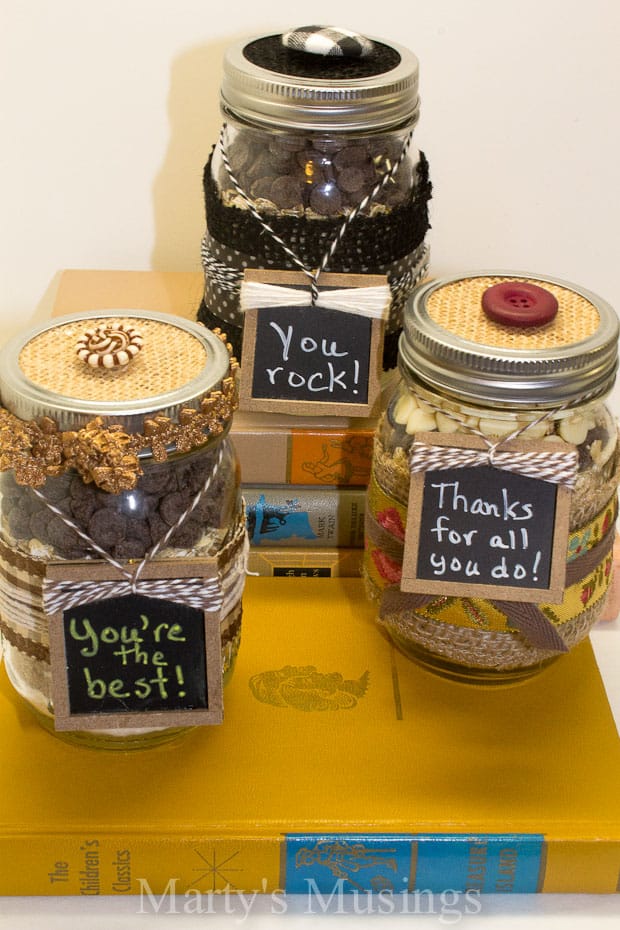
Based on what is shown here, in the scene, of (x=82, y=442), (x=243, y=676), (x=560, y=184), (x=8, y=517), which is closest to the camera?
(x=82, y=442)

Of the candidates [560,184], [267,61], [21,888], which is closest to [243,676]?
[21,888]

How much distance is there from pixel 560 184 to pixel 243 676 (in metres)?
0.84

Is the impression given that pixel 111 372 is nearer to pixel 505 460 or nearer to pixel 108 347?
pixel 108 347

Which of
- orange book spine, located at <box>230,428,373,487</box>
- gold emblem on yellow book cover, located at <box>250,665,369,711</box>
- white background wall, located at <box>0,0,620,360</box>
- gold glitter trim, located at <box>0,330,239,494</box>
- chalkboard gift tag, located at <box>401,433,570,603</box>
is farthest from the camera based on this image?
A: white background wall, located at <box>0,0,620,360</box>

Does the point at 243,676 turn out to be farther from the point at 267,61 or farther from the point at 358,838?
the point at 267,61

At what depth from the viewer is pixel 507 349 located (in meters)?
0.92

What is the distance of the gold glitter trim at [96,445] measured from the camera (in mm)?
825

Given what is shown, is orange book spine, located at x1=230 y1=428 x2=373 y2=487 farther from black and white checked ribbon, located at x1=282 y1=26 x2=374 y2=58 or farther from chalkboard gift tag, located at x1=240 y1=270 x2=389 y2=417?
black and white checked ribbon, located at x1=282 y1=26 x2=374 y2=58

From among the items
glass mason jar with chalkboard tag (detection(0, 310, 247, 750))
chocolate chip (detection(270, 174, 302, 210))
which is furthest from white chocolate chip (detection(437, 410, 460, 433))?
chocolate chip (detection(270, 174, 302, 210))

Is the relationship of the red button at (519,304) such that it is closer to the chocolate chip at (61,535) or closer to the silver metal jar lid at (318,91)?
the silver metal jar lid at (318,91)

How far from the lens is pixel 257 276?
44.3 inches

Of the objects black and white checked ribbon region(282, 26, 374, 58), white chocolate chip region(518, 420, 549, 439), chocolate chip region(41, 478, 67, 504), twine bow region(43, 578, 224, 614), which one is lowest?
twine bow region(43, 578, 224, 614)

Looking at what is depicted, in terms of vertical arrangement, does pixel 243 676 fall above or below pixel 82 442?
below

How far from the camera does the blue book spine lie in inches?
37.1
